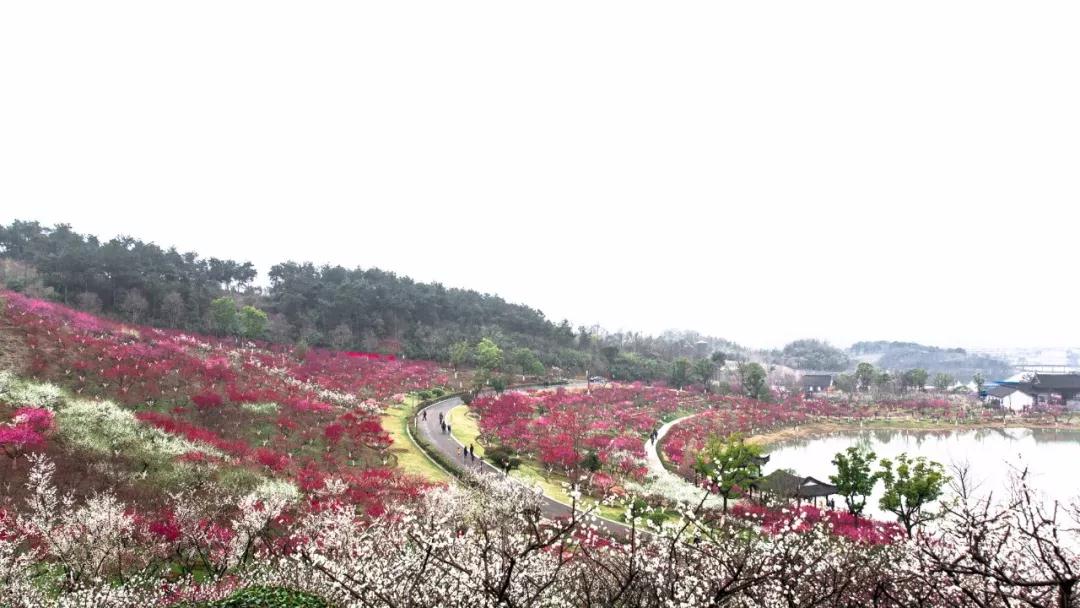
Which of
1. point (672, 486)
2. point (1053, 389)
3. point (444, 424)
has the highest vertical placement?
point (1053, 389)

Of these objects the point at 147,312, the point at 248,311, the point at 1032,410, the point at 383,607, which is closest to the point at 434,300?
the point at 248,311

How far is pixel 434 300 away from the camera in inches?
2717

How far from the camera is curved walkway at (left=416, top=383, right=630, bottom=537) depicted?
61.3ft

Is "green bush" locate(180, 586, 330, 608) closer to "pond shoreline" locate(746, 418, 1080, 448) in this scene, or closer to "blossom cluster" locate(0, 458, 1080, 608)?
"blossom cluster" locate(0, 458, 1080, 608)

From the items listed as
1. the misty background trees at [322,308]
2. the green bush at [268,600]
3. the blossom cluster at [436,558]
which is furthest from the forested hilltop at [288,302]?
the green bush at [268,600]

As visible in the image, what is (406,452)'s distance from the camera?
26.6 meters

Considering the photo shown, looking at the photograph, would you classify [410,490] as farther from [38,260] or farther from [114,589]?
[38,260]

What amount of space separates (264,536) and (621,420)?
2931cm

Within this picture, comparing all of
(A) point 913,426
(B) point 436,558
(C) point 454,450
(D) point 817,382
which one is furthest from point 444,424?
(D) point 817,382

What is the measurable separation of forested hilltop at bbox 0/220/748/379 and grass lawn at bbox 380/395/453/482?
19.5 m

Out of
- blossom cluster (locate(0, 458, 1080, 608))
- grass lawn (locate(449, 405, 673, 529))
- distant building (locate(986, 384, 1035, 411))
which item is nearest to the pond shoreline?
distant building (locate(986, 384, 1035, 411))

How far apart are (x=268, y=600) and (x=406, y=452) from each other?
1794 centimetres

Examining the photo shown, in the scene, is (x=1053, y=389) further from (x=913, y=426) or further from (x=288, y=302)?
(x=288, y=302)

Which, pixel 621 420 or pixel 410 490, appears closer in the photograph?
pixel 410 490
